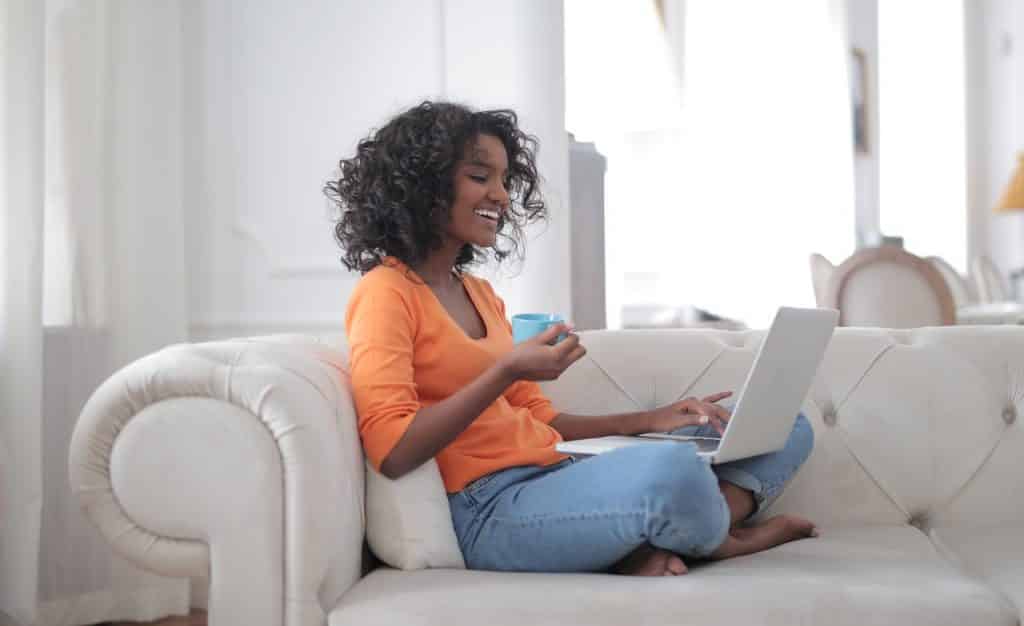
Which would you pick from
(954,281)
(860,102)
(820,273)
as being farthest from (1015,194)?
(820,273)

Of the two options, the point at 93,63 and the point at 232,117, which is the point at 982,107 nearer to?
the point at 232,117

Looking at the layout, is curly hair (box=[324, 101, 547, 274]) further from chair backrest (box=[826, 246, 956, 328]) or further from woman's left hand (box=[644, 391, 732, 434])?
chair backrest (box=[826, 246, 956, 328])

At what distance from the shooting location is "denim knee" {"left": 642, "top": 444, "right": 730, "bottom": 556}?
117 cm

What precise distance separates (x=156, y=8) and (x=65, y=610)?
1298mm

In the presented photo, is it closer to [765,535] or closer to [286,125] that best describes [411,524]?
[765,535]

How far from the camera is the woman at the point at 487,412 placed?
1.21 m

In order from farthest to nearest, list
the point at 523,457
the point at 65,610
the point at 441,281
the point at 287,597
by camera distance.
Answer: the point at 65,610
the point at 441,281
the point at 523,457
the point at 287,597

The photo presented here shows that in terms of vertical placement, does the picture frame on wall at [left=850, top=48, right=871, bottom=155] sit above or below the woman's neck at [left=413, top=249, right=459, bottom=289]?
above

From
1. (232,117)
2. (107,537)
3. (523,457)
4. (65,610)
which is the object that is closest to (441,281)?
(523,457)

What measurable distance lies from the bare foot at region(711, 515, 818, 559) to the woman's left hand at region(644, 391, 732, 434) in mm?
140

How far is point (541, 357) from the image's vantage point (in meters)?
1.27

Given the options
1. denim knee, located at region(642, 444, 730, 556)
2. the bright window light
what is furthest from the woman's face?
the bright window light

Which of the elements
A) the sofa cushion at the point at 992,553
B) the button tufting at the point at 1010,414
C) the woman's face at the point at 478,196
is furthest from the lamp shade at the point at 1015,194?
the woman's face at the point at 478,196

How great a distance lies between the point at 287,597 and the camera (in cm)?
112
